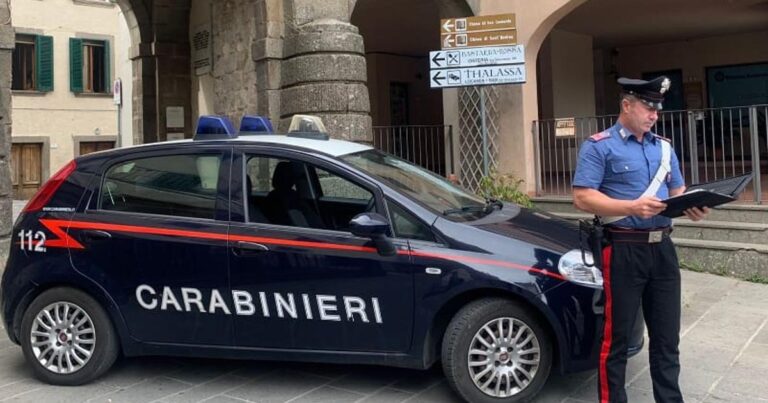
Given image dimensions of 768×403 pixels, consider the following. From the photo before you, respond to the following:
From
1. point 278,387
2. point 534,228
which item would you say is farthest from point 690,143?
point 278,387

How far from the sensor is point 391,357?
410 cm

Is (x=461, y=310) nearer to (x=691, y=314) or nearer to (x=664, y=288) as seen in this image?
(x=664, y=288)

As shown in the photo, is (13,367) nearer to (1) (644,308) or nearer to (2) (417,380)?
(2) (417,380)

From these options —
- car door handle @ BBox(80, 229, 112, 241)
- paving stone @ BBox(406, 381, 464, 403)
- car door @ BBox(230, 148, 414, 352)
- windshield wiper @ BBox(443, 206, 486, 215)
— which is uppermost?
windshield wiper @ BBox(443, 206, 486, 215)

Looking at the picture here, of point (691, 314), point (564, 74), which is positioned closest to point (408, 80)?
point (564, 74)

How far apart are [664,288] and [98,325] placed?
342 centimetres

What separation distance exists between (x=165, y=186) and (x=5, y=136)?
132 inches

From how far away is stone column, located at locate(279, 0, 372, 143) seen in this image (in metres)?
8.21

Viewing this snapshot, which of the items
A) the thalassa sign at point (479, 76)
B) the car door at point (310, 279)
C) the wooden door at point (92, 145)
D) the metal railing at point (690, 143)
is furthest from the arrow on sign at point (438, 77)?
the wooden door at point (92, 145)

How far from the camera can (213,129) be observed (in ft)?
15.4

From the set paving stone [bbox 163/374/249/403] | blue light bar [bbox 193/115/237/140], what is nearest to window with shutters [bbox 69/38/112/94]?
blue light bar [bbox 193/115/237/140]

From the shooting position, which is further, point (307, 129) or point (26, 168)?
point (26, 168)

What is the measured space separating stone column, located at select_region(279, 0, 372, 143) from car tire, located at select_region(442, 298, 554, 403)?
466cm

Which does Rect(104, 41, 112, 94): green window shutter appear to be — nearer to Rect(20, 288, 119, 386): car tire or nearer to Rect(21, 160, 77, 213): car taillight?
Rect(21, 160, 77, 213): car taillight
